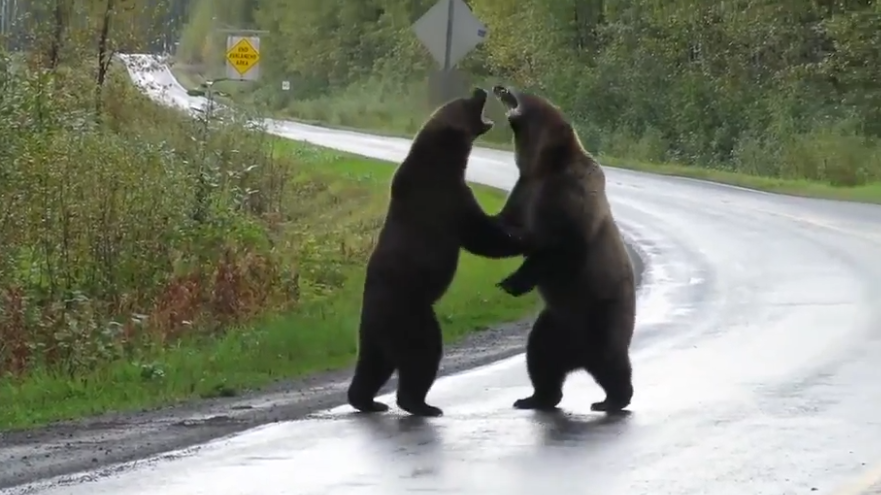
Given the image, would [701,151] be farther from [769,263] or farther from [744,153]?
[769,263]

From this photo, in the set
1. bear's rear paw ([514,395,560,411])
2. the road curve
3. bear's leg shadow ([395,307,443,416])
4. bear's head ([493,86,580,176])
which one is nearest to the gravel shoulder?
the road curve

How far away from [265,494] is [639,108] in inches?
1860

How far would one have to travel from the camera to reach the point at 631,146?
52.7 metres

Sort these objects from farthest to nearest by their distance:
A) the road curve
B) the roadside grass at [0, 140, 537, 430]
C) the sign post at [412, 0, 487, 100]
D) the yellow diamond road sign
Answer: the yellow diamond road sign → the sign post at [412, 0, 487, 100] → the roadside grass at [0, 140, 537, 430] → the road curve

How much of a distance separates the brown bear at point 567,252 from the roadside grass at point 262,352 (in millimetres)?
3303

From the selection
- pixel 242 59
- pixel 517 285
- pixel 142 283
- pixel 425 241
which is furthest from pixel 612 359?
pixel 242 59

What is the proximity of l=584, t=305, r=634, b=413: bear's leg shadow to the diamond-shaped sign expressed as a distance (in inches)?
598

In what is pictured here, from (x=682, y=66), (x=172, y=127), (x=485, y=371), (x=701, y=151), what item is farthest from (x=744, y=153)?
(x=485, y=371)

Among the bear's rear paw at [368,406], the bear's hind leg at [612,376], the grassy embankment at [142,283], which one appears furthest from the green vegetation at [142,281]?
the bear's hind leg at [612,376]

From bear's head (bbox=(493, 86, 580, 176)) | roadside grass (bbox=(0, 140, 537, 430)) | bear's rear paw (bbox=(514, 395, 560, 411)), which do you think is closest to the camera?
bear's head (bbox=(493, 86, 580, 176))

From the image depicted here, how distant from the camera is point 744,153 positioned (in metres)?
46.8

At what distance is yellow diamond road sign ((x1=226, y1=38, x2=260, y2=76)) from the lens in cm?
3522

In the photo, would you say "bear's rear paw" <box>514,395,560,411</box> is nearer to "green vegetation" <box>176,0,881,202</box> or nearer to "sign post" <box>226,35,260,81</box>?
"green vegetation" <box>176,0,881,202</box>

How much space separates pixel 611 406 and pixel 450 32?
1525 centimetres
